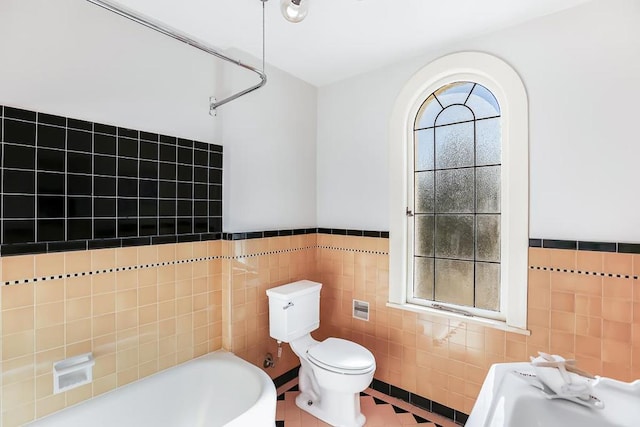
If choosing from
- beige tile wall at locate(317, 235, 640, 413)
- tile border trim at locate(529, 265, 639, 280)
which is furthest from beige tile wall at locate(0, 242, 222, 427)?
tile border trim at locate(529, 265, 639, 280)

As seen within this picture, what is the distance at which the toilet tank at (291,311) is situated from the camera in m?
2.26

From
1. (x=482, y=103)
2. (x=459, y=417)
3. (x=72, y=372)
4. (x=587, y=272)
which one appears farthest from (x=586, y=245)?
(x=72, y=372)

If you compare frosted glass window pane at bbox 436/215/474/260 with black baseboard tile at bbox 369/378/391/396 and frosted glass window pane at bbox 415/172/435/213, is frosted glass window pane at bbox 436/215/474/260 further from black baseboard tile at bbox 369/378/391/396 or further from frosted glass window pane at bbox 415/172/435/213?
black baseboard tile at bbox 369/378/391/396

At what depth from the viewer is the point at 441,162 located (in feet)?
7.45

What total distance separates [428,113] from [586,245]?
1.27m

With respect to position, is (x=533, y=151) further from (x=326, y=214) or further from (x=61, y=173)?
(x=61, y=173)

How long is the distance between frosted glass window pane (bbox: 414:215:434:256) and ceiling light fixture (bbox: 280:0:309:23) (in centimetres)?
153

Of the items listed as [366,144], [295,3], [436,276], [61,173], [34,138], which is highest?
[295,3]

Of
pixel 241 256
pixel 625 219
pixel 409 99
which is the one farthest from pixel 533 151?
pixel 241 256

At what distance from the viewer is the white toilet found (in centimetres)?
197

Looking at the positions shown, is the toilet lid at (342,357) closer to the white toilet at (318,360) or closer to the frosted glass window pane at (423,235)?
the white toilet at (318,360)

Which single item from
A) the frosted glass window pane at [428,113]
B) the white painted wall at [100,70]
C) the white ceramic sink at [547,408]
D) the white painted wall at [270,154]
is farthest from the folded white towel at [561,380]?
the white painted wall at [100,70]

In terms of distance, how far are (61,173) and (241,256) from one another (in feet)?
3.63

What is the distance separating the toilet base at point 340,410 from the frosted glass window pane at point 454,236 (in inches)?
45.4
